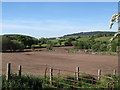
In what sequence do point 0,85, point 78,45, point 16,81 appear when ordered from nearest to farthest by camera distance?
1. point 0,85
2. point 16,81
3. point 78,45

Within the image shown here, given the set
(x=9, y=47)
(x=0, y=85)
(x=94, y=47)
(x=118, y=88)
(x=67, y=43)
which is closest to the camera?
(x=0, y=85)

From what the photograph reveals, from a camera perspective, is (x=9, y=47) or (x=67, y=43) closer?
(x=9, y=47)

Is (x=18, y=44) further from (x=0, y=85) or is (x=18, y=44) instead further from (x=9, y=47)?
(x=0, y=85)

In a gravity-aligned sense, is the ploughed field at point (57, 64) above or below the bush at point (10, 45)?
below

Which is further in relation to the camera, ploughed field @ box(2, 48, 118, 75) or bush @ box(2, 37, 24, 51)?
bush @ box(2, 37, 24, 51)

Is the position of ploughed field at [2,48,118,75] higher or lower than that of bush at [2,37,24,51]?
lower

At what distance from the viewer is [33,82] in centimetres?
713

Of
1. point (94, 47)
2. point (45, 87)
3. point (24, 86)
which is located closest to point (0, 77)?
point (24, 86)

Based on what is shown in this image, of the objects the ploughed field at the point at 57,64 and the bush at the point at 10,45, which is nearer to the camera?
the ploughed field at the point at 57,64

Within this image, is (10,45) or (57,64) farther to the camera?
(10,45)

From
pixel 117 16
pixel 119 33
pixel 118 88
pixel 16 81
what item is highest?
pixel 117 16

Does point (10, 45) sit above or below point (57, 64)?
above

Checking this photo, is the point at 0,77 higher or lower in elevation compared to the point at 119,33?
lower

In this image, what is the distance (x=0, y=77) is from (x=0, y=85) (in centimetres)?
91
